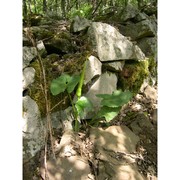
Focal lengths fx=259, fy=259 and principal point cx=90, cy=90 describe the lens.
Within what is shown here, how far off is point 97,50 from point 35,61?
887 millimetres

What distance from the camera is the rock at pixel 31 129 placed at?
2482mm

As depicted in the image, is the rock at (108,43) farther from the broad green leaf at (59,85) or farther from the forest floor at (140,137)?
the broad green leaf at (59,85)

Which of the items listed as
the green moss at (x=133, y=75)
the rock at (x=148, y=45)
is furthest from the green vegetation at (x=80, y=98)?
the rock at (x=148, y=45)

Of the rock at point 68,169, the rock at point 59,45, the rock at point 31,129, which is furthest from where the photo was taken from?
the rock at point 59,45

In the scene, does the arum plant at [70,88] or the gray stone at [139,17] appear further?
the gray stone at [139,17]

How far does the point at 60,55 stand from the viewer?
11.1ft

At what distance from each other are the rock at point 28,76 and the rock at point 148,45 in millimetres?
2541

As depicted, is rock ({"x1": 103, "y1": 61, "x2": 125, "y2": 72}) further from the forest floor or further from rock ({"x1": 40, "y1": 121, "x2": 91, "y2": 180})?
rock ({"x1": 40, "y1": 121, "x2": 91, "y2": 180})

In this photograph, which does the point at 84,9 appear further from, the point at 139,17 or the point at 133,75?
the point at 133,75

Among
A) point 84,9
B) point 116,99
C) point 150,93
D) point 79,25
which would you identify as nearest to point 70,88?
point 116,99

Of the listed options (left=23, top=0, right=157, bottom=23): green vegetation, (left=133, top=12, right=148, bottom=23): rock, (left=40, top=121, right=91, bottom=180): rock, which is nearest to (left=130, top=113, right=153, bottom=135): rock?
(left=40, top=121, right=91, bottom=180): rock

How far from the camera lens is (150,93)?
4.06 m

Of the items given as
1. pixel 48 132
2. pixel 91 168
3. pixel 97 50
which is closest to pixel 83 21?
pixel 97 50

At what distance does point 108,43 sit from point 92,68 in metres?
0.53
